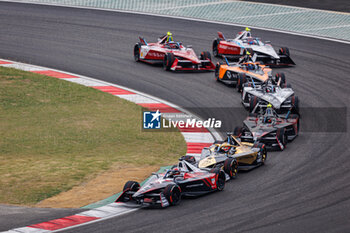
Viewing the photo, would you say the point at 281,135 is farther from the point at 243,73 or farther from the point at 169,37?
the point at 169,37

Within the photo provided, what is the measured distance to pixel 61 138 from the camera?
2353 centimetres

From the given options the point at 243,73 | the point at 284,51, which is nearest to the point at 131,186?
the point at 243,73

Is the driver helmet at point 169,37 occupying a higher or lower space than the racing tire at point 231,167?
higher

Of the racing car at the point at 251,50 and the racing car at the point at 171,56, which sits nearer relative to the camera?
the racing car at the point at 171,56

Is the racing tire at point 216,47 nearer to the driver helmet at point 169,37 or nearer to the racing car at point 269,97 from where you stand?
the driver helmet at point 169,37

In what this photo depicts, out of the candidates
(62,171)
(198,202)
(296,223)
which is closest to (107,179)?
(62,171)

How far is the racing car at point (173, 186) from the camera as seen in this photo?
55.5 feet

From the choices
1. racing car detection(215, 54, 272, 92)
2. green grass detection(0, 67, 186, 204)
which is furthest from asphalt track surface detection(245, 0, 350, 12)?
green grass detection(0, 67, 186, 204)

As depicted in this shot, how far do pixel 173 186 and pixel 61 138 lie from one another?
7845 mm

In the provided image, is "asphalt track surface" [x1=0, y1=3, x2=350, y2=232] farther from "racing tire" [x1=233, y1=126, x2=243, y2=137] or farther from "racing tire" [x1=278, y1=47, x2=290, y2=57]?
"racing tire" [x1=233, y1=126, x2=243, y2=137]

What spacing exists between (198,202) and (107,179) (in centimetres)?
325

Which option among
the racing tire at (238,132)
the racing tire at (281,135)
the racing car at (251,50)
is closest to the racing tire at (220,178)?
the racing tire at (238,132)

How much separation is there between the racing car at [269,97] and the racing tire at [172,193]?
9625 millimetres

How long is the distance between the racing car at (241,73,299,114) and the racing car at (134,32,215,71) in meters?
5.31
